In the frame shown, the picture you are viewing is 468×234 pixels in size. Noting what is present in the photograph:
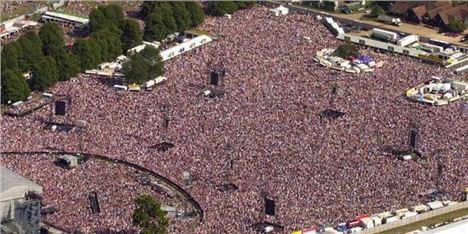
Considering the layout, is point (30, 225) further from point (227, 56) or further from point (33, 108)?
point (227, 56)

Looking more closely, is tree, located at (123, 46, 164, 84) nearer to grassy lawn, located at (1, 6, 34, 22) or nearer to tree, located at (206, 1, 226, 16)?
tree, located at (206, 1, 226, 16)

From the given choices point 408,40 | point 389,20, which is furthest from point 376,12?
point 408,40

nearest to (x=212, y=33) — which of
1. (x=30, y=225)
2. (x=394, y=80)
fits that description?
(x=394, y=80)

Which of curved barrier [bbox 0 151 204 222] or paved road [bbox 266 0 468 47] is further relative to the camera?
paved road [bbox 266 0 468 47]

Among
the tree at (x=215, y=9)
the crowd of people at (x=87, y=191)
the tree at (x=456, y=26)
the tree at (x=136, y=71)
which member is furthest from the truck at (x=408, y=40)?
the crowd of people at (x=87, y=191)

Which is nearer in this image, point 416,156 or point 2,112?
point 416,156

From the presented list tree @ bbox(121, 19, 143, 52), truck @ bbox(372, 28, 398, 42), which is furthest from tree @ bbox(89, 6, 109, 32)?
truck @ bbox(372, 28, 398, 42)
